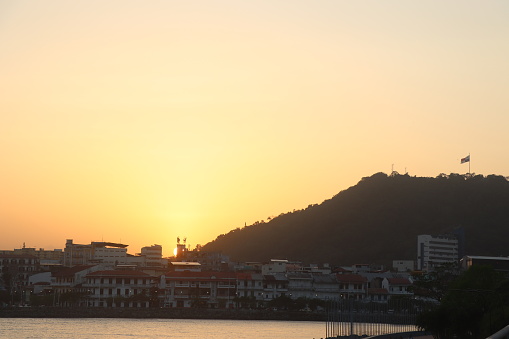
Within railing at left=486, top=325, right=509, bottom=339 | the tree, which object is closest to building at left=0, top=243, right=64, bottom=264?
the tree

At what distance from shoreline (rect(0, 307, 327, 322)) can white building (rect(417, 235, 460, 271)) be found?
38.8 meters

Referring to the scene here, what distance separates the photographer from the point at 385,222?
166500mm

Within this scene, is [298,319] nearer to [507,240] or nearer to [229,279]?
[229,279]

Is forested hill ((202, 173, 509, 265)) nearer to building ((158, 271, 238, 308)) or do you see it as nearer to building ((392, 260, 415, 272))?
building ((392, 260, 415, 272))

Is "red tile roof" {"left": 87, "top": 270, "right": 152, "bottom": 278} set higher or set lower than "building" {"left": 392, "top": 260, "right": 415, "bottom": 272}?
lower

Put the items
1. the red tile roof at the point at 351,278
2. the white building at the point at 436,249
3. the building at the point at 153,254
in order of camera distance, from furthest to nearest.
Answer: the white building at the point at 436,249 < the building at the point at 153,254 < the red tile roof at the point at 351,278

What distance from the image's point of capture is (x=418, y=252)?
5930 inches

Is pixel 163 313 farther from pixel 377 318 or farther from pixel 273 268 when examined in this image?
pixel 377 318

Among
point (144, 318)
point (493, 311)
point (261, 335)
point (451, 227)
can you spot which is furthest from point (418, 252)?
point (493, 311)

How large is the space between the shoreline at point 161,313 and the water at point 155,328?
1.77 m

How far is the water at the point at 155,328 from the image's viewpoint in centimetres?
8169

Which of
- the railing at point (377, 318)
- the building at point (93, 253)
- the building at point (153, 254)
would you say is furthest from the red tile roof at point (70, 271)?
the railing at point (377, 318)

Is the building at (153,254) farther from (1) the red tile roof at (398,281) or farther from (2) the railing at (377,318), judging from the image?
(2) the railing at (377,318)

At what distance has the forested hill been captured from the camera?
161 metres
